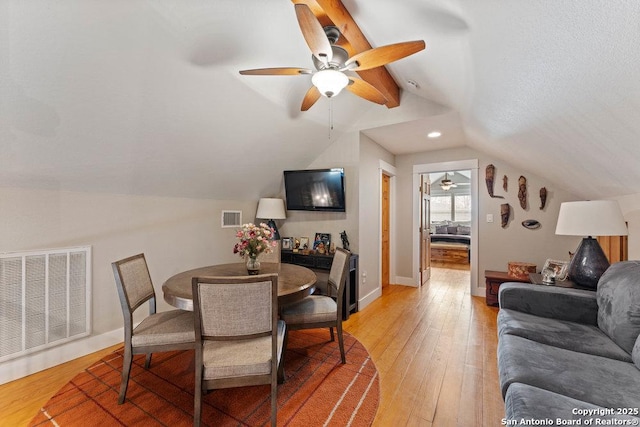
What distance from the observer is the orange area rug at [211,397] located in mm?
1558

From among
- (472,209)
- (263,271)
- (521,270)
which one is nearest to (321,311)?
(263,271)

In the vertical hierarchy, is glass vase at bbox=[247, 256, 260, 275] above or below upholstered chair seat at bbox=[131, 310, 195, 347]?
above

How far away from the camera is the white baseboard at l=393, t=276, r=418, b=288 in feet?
14.9

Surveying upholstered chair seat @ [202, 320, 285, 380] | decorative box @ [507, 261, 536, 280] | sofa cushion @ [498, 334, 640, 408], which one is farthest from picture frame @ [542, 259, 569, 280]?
upholstered chair seat @ [202, 320, 285, 380]

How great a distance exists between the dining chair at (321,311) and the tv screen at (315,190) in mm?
1224

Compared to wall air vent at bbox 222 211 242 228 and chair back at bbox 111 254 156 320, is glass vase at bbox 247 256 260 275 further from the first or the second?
wall air vent at bbox 222 211 242 228

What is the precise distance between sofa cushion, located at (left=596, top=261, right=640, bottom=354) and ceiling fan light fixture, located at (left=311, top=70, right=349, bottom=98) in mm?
2073

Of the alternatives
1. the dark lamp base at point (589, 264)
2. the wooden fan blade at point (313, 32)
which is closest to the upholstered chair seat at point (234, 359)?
the wooden fan blade at point (313, 32)

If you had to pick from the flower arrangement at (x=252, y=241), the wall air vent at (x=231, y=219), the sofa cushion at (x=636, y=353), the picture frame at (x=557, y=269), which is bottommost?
the sofa cushion at (x=636, y=353)

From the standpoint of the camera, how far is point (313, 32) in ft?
4.61

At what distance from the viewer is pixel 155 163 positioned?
8.10 feet

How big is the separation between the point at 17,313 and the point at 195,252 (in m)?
1.48

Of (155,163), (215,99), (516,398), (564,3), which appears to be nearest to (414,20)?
(564,3)

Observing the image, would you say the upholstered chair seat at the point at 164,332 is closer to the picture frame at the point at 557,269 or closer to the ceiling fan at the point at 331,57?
the ceiling fan at the point at 331,57
